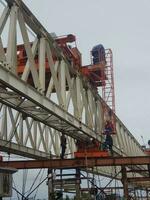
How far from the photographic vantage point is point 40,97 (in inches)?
719

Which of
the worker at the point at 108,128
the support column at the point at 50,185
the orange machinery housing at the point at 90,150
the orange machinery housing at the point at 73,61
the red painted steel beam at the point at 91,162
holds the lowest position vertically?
the support column at the point at 50,185

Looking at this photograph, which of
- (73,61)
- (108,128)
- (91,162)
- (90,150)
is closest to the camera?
(91,162)

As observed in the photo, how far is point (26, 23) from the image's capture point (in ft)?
61.5

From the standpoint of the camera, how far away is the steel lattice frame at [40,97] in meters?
16.5

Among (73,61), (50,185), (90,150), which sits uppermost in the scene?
(73,61)

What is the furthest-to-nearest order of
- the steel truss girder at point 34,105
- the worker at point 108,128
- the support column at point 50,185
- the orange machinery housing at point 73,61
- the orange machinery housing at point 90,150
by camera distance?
the worker at point 108,128 < the orange machinery housing at point 90,150 < the orange machinery housing at point 73,61 < the support column at point 50,185 < the steel truss girder at point 34,105

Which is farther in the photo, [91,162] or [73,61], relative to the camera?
[73,61]

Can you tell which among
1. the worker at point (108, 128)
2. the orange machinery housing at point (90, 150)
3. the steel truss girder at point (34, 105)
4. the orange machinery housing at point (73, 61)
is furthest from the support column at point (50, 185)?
the worker at point (108, 128)

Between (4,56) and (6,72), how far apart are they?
2.00 ft

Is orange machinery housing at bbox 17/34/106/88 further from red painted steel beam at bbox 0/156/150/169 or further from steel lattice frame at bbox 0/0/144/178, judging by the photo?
red painted steel beam at bbox 0/156/150/169

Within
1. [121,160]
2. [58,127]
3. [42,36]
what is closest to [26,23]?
[42,36]

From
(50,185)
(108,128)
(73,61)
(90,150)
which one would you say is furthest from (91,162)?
(108,128)

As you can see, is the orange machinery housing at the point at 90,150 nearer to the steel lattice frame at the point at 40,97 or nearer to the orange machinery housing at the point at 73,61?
the steel lattice frame at the point at 40,97

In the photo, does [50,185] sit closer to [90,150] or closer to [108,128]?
[90,150]
